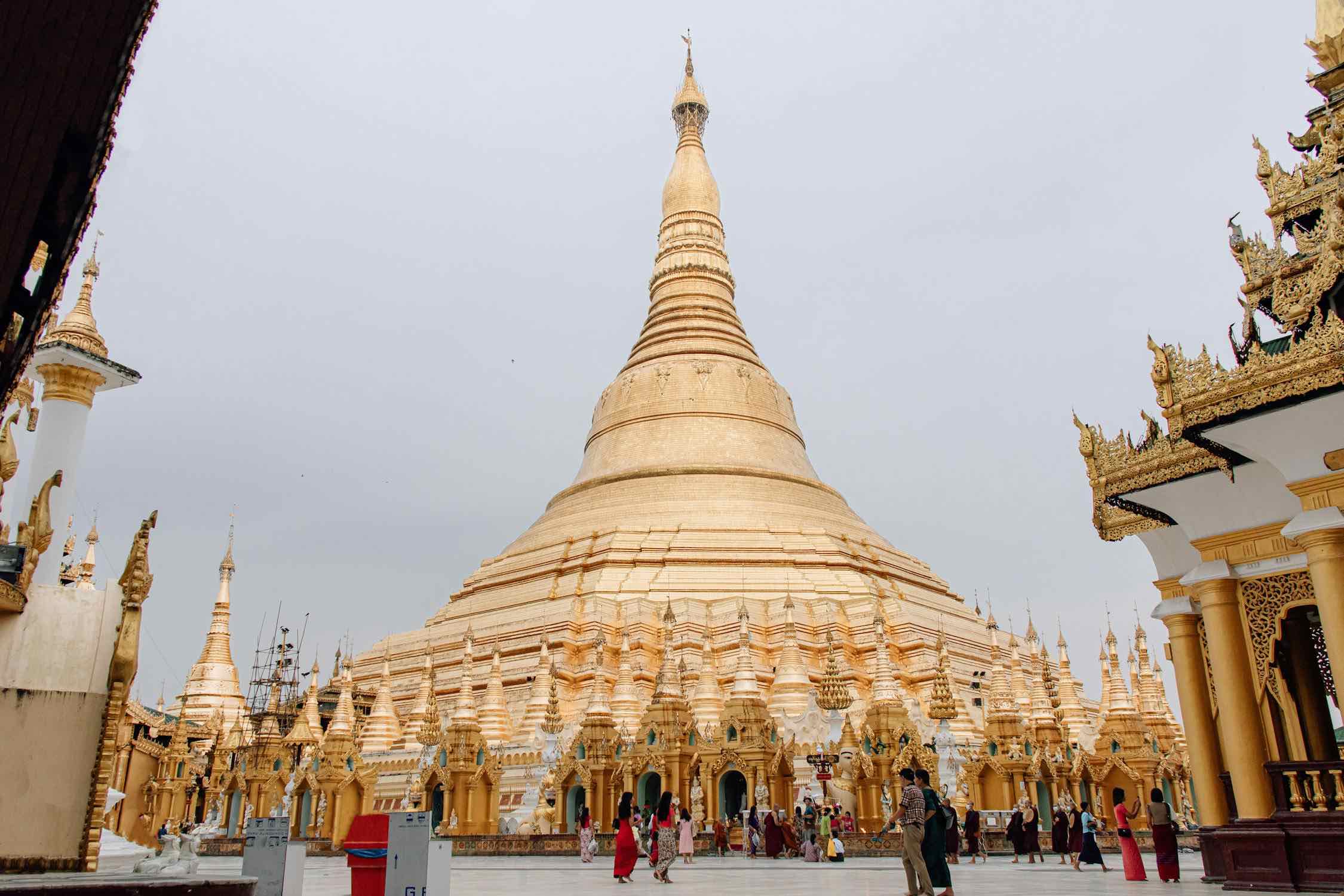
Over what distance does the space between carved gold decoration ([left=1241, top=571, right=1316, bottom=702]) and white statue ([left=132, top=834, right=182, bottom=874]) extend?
384 inches

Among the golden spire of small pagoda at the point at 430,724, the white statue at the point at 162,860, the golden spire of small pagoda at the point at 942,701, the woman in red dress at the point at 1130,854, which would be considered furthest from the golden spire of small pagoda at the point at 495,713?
the woman in red dress at the point at 1130,854

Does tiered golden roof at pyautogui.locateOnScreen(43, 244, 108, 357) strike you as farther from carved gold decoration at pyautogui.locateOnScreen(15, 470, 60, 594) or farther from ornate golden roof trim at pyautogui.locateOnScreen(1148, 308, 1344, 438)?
ornate golden roof trim at pyautogui.locateOnScreen(1148, 308, 1344, 438)

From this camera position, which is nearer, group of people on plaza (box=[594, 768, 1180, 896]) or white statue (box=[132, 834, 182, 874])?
group of people on plaza (box=[594, 768, 1180, 896])

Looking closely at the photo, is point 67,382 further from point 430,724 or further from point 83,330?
point 430,724

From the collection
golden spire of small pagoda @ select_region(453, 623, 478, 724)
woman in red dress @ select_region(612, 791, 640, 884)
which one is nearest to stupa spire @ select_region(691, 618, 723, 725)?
golden spire of small pagoda @ select_region(453, 623, 478, 724)

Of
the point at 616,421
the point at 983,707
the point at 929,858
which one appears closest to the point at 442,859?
the point at 929,858

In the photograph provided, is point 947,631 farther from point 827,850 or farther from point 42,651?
point 42,651

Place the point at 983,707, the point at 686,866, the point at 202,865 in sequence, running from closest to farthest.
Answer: the point at 686,866 < the point at 202,865 < the point at 983,707

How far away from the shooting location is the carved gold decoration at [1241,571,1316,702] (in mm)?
9047

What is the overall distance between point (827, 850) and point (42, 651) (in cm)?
1035

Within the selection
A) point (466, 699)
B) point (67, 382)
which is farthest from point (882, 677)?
point (67, 382)

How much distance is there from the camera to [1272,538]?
9.24m

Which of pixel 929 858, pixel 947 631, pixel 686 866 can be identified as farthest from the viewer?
pixel 947 631

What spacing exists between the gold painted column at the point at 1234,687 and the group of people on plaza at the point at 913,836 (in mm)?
1079
